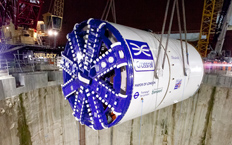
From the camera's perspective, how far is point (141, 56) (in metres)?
2.76

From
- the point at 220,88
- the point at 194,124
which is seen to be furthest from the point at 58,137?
the point at 220,88

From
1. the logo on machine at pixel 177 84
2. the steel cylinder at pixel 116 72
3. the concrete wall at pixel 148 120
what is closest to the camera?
the steel cylinder at pixel 116 72

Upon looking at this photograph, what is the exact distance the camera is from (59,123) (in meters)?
6.59

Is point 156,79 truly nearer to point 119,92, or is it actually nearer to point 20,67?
point 119,92

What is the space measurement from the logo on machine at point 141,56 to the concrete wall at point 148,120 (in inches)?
133

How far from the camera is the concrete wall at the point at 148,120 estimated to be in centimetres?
496

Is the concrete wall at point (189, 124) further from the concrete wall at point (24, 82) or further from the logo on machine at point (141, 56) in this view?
the logo on machine at point (141, 56)

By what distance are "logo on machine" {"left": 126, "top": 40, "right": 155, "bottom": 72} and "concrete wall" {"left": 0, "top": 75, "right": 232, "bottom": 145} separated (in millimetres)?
3369

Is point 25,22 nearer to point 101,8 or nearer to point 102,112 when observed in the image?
point 101,8

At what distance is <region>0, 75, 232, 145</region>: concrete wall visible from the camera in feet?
16.3

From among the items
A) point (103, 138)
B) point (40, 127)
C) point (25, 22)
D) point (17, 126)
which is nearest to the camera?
point (17, 126)

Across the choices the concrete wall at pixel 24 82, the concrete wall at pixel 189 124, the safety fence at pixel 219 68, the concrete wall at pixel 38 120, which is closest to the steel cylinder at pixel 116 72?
the concrete wall at pixel 24 82

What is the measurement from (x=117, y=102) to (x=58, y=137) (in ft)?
19.1

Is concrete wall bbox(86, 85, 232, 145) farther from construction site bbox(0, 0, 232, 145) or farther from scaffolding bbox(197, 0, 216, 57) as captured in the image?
scaffolding bbox(197, 0, 216, 57)
